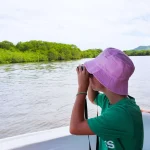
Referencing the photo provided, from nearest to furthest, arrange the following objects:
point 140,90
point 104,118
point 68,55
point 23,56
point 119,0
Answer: point 104,118 → point 119,0 → point 140,90 → point 23,56 → point 68,55

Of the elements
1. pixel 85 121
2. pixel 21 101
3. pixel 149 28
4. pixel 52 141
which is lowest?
pixel 21 101

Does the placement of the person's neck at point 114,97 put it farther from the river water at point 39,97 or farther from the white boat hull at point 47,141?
the river water at point 39,97

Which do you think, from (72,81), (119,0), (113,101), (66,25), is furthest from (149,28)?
(113,101)

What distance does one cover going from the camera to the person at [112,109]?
0.64 metres

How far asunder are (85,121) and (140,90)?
23.9 feet

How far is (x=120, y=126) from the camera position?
63 centimetres

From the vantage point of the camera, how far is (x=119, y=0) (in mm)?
5902

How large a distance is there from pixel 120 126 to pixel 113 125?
2cm

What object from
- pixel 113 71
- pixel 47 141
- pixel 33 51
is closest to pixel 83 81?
pixel 113 71

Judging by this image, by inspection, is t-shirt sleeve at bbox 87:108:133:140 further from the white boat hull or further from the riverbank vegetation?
the riverbank vegetation

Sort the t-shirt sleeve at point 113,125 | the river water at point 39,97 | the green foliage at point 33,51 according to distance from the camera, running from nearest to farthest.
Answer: the t-shirt sleeve at point 113,125
the river water at point 39,97
the green foliage at point 33,51

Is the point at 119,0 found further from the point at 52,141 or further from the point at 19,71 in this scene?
the point at 19,71

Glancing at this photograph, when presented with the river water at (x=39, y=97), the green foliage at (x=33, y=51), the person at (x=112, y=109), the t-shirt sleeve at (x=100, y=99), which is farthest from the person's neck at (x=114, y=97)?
the green foliage at (x=33, y=51)

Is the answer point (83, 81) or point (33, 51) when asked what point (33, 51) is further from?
point (83, 81)
